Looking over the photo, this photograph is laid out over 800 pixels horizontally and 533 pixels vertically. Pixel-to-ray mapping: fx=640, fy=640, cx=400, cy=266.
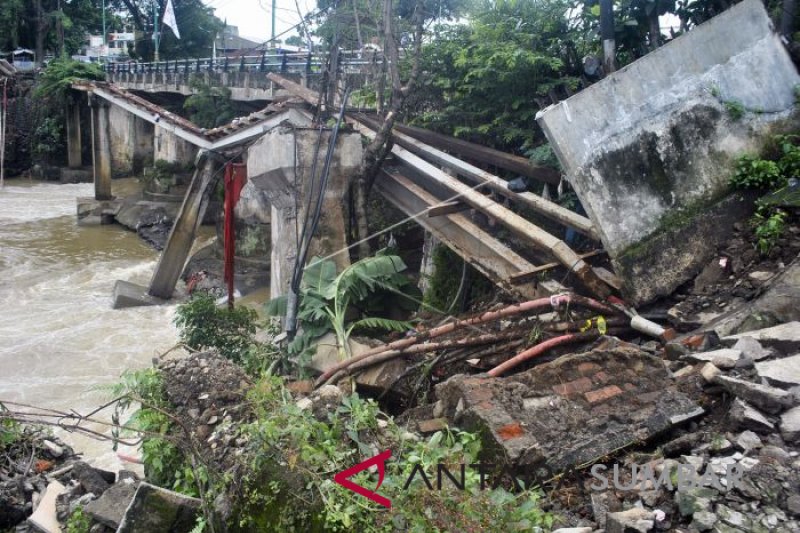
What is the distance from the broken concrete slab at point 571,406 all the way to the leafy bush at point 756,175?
2402mm

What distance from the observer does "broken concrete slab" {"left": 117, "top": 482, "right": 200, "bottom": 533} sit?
300cm

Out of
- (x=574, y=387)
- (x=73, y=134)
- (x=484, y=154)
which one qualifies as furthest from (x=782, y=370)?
(x=73, y=134)

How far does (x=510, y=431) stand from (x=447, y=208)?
3.90m

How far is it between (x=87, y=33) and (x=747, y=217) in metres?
42.1

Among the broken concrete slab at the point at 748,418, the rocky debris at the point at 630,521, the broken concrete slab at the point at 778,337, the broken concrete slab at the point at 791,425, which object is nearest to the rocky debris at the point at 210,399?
the rocky debris at the point at 630,521

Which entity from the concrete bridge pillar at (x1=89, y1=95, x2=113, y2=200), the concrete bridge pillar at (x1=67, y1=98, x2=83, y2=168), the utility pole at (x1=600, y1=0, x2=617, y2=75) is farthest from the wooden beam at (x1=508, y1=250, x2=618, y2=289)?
the concrete bridge pillar at (x1=67, y1=98, x2=83, y2=168)

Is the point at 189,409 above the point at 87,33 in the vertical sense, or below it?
below

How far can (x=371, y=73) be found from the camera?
1066 cm

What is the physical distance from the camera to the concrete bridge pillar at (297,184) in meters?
7.54

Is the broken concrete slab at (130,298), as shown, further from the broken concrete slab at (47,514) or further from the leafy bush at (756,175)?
the leafy bush at (756,175)

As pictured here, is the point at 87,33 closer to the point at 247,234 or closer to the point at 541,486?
the point at 247,234

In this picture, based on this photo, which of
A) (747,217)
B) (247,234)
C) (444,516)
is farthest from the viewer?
(247,234)

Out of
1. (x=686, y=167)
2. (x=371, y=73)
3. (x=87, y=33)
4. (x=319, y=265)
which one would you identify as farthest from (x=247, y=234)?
(x=87, y=33)

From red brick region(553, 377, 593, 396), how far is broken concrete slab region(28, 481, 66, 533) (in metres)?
3.04
